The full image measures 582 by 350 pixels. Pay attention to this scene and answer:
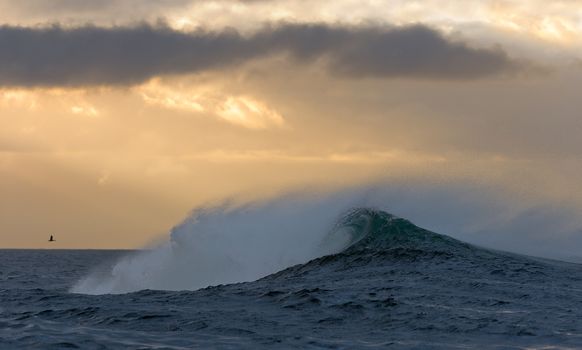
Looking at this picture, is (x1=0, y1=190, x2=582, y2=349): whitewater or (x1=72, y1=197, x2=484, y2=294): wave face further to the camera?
(x1=72, y1=197, x2=484, y2=294): wave face

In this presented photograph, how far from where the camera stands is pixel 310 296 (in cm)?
2669

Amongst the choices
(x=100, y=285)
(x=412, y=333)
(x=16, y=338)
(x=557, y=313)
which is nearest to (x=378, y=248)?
(x=100, y=285)

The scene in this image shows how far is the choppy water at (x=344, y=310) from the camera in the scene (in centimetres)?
2023

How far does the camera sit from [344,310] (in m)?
23.9

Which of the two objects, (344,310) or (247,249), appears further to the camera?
(247,249)

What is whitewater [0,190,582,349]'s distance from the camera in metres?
20.6

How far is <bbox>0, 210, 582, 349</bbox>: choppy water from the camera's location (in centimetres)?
2023

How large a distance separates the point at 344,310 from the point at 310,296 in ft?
9.54

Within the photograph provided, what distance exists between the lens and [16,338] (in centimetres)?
2136

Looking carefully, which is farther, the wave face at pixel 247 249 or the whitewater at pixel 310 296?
the wave face at pixel 247 249

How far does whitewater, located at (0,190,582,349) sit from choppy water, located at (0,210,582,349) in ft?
0.16

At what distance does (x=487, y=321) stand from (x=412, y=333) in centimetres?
236

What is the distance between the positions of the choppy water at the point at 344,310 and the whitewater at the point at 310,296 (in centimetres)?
5

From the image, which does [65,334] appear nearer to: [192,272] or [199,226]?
[192,272]
